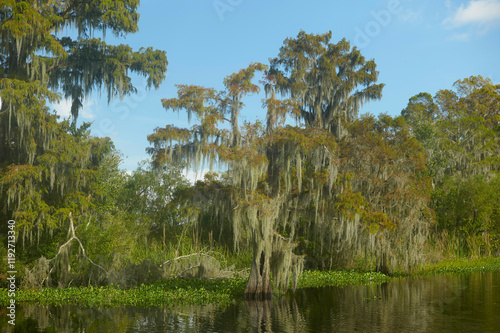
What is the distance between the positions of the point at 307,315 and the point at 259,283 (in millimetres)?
3596

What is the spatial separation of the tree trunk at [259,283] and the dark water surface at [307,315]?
544 millimetres

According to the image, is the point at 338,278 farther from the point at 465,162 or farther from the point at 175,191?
the point at 465,162

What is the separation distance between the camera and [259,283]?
17.5 meters

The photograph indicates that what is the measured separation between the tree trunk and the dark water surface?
54 centimetres

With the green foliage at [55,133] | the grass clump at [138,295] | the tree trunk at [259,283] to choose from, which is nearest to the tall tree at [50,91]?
the green foliage at [55,133]

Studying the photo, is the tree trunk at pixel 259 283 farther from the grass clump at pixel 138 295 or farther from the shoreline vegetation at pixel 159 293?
the grass clump at pixel 138 295

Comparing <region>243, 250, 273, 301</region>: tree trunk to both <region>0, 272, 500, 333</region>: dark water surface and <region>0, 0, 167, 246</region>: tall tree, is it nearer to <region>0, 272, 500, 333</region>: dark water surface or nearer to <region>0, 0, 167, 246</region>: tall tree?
<region>0, 272, 500, 333</region>: dark water surface

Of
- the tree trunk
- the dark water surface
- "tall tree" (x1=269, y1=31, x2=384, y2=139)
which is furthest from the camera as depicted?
"tall tree" (x1=269, y1=31, x2=384, y2=139)

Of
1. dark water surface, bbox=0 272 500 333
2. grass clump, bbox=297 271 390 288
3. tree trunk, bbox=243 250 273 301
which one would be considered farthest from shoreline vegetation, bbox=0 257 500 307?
dark water surface, bbox=0 272 500 333

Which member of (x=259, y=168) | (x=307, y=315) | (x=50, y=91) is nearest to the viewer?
(x=307, y=315)

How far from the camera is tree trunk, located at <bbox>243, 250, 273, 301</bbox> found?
57.1ft

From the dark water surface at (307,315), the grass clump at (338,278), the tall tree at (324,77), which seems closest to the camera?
the dark water surface at (307,315)

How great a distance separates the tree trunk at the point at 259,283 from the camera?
685 inches

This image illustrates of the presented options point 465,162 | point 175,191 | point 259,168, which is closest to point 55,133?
point 175,191
